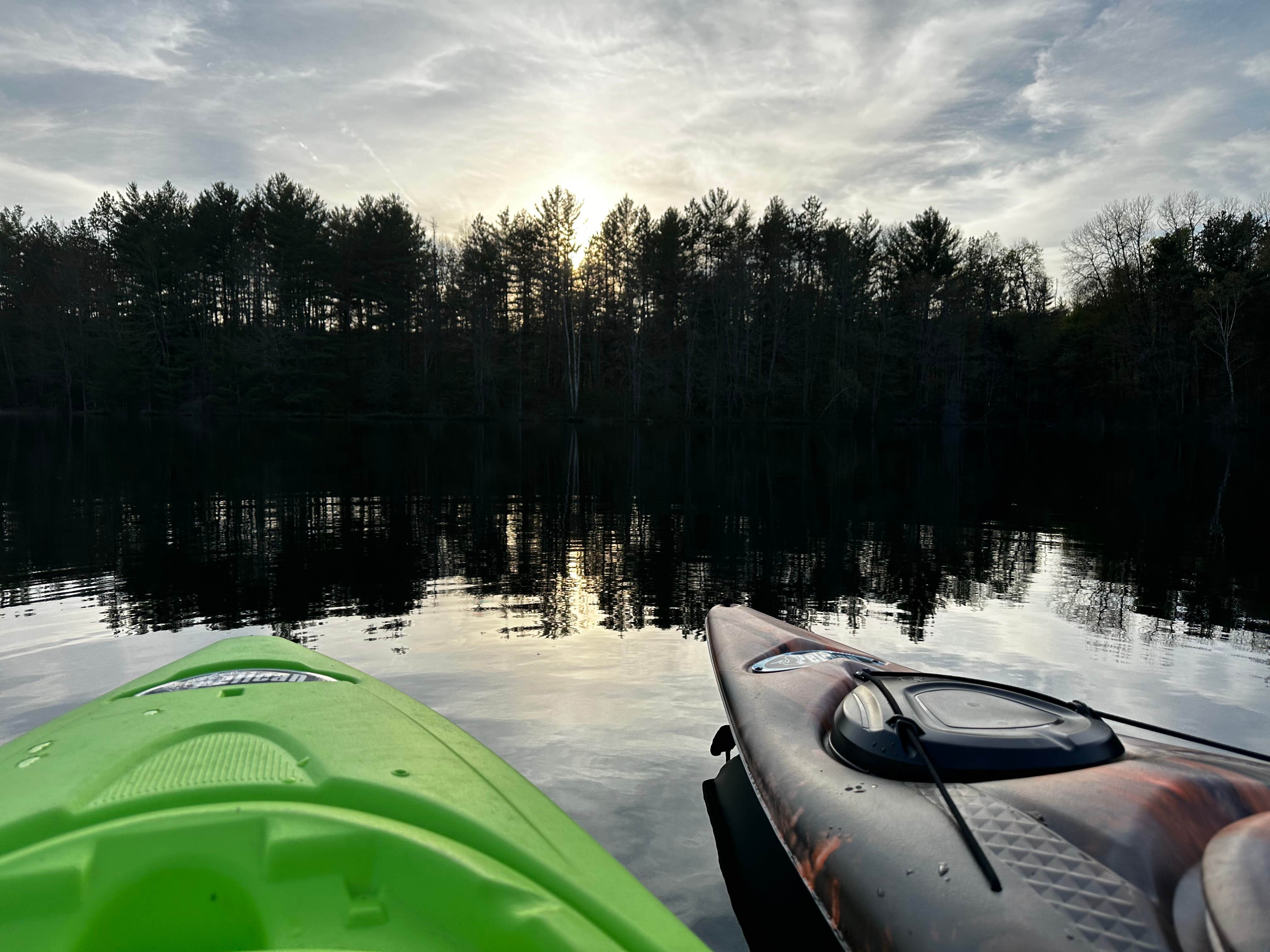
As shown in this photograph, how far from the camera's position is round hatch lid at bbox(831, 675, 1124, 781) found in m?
2.29

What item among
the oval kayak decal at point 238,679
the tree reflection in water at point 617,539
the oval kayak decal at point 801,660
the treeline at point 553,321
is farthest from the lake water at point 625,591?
the treeline at point 553,321

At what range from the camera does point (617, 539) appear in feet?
33.8

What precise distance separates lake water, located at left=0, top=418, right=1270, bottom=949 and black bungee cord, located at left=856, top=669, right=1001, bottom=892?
0.92 meters

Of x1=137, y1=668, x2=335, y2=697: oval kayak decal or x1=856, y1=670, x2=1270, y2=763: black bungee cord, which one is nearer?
x1=856, y1=670, x2=1270, y2=763: black bungee cord

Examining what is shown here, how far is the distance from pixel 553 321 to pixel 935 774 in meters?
42.8

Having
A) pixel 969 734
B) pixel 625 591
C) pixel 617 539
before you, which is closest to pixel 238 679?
pixel 969 734

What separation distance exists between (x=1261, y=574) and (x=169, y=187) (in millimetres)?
52613

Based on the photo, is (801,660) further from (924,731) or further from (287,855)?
(287,855)

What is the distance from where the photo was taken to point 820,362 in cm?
4369

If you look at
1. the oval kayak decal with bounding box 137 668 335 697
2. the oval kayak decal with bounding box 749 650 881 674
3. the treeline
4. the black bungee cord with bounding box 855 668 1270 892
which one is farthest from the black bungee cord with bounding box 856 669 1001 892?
the treeline

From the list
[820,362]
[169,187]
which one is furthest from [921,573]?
[169,187]

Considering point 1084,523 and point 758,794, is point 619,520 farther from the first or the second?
point 758,794

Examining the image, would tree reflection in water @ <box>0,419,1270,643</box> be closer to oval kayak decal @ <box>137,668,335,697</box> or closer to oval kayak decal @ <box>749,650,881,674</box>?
oval kayak decal @ <box>749,650,881,674</box>

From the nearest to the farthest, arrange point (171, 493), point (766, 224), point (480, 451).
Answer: point (171, 493) → point (480, 451) → point (766, 224)
